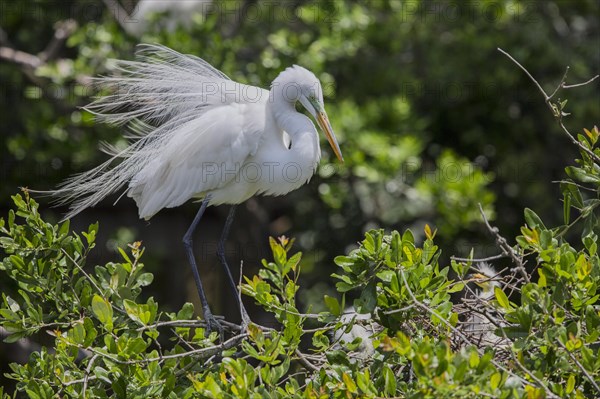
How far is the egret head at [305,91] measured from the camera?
9.72 ft

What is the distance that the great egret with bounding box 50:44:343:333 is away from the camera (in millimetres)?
2967

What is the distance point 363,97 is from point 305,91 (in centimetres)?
255

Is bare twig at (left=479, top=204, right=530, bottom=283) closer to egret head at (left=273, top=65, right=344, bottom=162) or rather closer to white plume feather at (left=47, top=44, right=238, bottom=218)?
egret head at (left=273, top=65, right=344, bottom=162)

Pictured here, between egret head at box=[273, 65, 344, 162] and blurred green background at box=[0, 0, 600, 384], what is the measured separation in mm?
1115

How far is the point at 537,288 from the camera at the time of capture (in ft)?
5.86

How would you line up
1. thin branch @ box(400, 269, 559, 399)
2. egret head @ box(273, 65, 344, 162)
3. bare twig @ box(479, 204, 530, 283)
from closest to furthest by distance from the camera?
thin branch @ box(400, 269, 559, 399) → bare twig @ box(479, 204, 530, 283) → egret head @ box(273, 65, 344, 162)

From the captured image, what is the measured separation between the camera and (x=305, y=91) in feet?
9.76

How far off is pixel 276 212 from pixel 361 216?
4.54 feet

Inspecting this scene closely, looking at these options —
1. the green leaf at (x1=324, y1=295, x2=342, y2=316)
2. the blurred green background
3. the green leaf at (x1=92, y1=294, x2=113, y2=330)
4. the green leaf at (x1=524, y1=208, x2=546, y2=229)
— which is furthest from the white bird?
the blurred green background

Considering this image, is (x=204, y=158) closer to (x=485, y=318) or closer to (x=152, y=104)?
(x=152, y=104)

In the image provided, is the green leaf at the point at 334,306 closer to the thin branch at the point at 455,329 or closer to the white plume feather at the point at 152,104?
the thin branch at the point at 455,329

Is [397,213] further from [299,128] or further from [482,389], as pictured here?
[482,389]

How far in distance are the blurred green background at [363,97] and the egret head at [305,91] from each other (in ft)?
3.66

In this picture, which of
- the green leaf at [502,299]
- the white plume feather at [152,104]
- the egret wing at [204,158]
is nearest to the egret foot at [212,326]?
the egret wing at [204,158]
